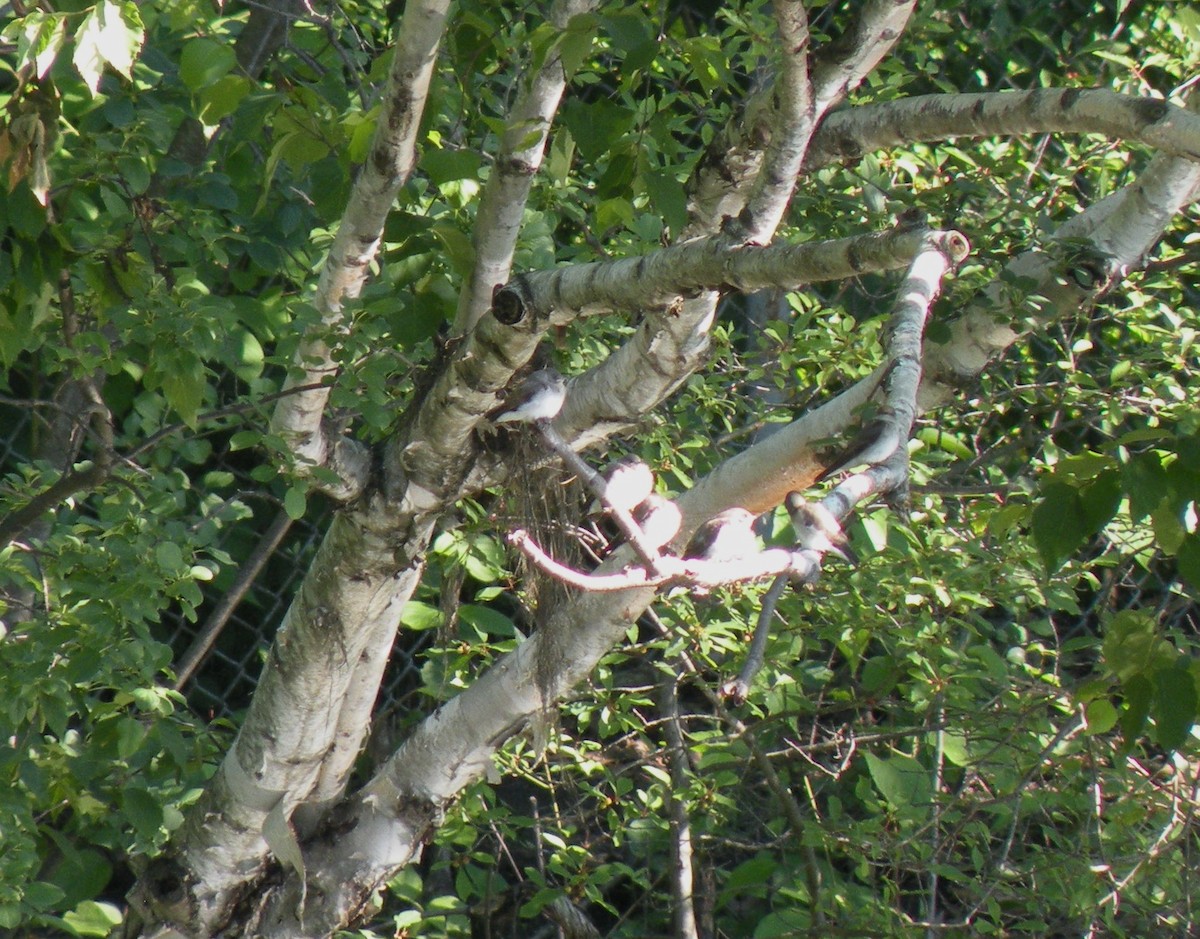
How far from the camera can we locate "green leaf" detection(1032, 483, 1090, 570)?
4.24 ft

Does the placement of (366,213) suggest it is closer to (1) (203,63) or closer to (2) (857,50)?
(1) (203,63)

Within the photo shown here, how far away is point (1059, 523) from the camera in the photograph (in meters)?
1.30

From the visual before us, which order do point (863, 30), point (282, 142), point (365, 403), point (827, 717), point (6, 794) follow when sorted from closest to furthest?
point (863, 30), point (282, 142), point (365, 403), point (6, 794), point (827, 717)

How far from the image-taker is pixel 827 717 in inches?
108

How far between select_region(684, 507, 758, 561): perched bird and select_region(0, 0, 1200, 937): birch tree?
3 cm

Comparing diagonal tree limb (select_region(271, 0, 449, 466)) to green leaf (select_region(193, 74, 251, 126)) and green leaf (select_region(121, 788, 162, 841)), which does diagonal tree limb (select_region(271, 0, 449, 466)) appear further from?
green leaf (select_region(121, 788, 162, 841))

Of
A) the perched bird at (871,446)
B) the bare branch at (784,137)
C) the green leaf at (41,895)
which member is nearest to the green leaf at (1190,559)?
the bare branch at (784,137)

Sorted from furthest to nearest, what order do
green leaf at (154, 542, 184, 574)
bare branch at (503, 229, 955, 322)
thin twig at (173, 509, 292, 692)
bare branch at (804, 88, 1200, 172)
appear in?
1. thin twig at (173, 509, 292, 692)
2. green leaf at (154, 542, 184, 574)
3. bare branch at (804, 88, 1200, 172)
4. bare branch at (503, 229, 955, 322)

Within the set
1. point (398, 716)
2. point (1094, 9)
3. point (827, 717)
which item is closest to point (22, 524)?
point (398, 716)

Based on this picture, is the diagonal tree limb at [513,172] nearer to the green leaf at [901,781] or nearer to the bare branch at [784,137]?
the bare branch at [784,137]

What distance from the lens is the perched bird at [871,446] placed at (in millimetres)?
636

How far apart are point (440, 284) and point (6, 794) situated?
837mm

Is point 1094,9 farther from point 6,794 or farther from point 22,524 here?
point 6,794

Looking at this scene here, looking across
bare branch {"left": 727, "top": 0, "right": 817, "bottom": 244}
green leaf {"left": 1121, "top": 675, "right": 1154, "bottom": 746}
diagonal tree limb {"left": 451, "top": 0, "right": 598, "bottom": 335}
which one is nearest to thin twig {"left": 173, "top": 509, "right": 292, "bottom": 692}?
diagonal tree limb {"left": 451, "top": 0, "right": 598, "bottom": 335}
